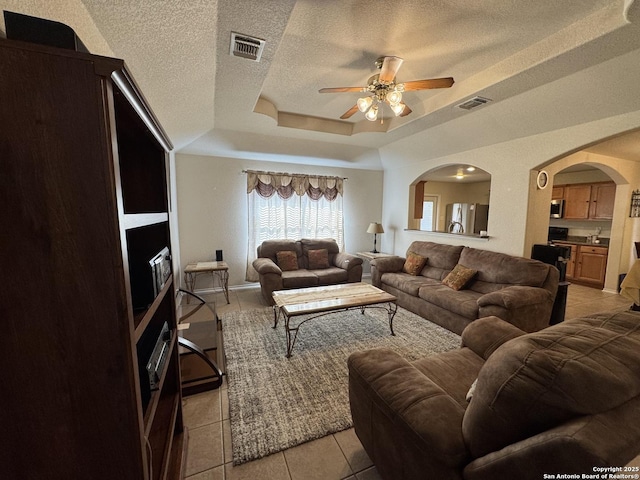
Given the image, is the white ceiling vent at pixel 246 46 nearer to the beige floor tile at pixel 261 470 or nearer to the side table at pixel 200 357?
the side table at pixel 200 357

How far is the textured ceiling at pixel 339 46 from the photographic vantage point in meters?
1.42

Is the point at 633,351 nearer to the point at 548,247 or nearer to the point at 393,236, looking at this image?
the point at 548,247

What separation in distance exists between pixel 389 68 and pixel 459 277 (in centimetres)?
259

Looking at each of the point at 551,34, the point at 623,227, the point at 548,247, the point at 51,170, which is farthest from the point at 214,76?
the point at 623,227

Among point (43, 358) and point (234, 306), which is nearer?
point (43, 358)

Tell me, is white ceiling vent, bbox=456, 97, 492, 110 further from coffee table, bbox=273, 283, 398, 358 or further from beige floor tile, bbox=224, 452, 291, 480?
beige floor tile, bbox=224, 452, 291, 480

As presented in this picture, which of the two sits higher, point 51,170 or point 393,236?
point 51,170

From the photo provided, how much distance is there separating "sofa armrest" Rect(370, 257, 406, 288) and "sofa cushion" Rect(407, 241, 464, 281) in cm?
40

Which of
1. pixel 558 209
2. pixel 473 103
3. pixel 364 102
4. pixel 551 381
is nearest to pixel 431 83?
pixel 364 102

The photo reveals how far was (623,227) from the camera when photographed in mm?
4527

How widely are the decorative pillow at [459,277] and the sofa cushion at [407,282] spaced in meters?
0.17

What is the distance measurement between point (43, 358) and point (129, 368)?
0.18 m

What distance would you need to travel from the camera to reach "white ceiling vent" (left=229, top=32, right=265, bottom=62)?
64.1 inches

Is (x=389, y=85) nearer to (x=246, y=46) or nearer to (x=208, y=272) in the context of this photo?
(x=246, y=46)
